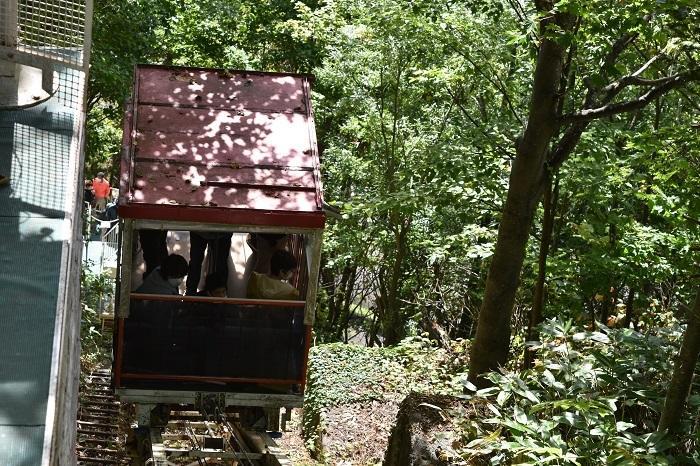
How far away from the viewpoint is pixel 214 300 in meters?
9.67

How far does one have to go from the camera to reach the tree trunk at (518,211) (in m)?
Answer: 10.6

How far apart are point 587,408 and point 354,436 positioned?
709 cm

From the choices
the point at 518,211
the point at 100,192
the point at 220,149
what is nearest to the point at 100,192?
the point at 100,192

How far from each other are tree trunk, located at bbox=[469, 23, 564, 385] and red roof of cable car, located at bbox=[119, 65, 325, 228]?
2.22 meters

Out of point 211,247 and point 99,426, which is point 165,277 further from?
point 99,426

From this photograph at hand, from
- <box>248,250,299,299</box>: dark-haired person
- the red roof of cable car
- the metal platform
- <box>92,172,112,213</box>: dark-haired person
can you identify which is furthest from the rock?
<box>92,172,112,213</box>: dark-haired person

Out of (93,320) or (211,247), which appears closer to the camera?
(211,247)

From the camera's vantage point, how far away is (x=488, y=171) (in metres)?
12.7

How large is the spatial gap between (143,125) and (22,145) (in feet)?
5.30

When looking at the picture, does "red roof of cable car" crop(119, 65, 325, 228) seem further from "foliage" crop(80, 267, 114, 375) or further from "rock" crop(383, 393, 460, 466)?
"foliage" crop(80, 267, 114, 375)

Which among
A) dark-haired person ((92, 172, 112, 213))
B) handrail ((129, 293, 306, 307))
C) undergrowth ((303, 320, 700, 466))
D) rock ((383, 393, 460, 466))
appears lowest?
rock ((383, 393, 460, 466))

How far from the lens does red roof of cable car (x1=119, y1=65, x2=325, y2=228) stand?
945 centimetres

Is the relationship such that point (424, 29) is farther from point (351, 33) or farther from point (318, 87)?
point (318, 87)

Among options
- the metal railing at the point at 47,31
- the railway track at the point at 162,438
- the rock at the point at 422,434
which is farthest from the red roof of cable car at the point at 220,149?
the railway track at the point at 162,438
